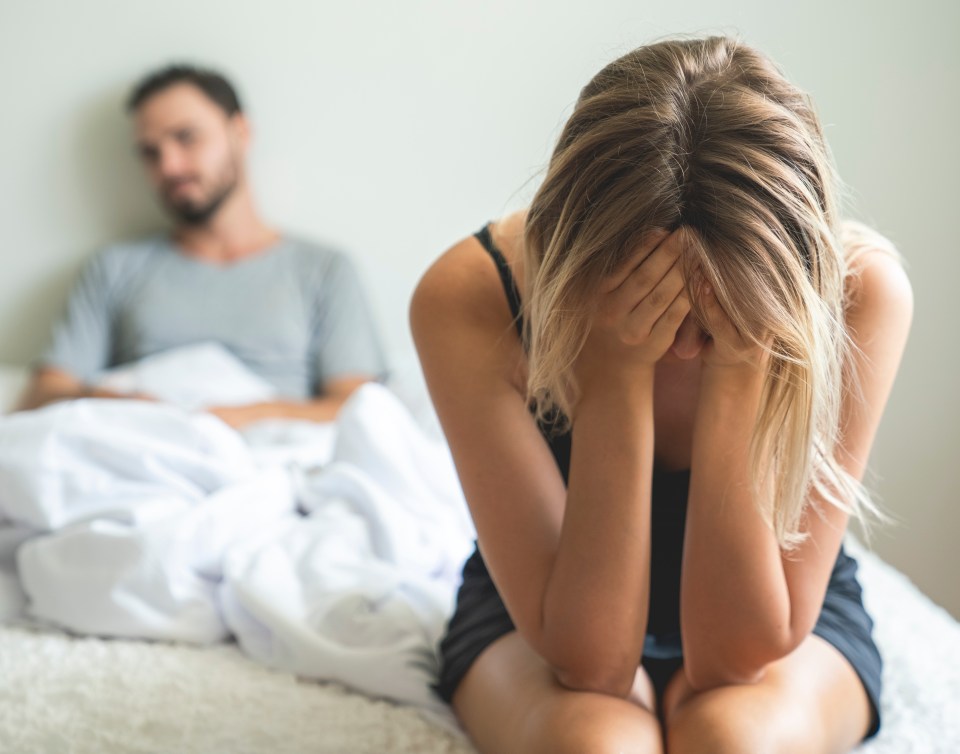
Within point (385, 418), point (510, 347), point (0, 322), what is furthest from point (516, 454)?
point (0, 322)

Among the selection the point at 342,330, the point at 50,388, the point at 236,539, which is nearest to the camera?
the point at 236,539

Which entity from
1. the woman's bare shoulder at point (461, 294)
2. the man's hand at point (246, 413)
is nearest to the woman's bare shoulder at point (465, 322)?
the woman's bare shoulder at point (461, 294)

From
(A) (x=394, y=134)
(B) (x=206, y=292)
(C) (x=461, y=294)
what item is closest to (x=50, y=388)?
(B) (x=206, y=292)

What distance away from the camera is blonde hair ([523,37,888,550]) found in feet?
2.44

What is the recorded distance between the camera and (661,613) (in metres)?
Answer: 0.99

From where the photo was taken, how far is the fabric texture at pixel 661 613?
3.17ft

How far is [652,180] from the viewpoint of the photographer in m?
0.75

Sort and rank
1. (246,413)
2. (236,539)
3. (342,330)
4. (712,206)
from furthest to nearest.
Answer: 1. (342,330)
2. (246,413)
3. (236,539)
4. (712,206)

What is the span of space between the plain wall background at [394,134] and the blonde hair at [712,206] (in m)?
1.19

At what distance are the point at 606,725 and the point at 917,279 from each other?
4.75 ft

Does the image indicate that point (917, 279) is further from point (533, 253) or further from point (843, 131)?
point (533, 253)

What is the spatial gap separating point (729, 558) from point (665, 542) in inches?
5.4

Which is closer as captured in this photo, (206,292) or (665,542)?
(665,542)

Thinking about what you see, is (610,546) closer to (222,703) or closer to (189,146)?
(222,703)
